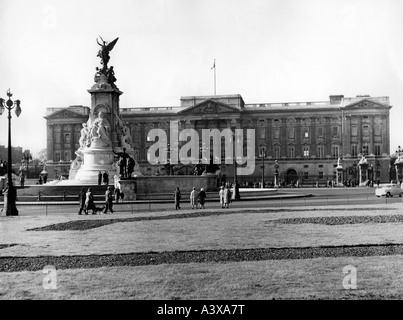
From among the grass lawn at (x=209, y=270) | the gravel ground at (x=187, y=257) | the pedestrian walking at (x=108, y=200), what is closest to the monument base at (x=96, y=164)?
the pedestrian walking at (x=108, y=200)

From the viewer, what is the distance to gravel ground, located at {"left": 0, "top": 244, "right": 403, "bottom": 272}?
12.3 m

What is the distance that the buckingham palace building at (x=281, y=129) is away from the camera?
4321 inches

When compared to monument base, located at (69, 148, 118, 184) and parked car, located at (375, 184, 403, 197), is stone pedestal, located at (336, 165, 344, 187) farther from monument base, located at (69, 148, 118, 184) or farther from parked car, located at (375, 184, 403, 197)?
monument base, located at (69, 148, 118, 184)

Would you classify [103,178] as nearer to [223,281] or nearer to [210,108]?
[223,281]

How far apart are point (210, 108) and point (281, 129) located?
14954mm

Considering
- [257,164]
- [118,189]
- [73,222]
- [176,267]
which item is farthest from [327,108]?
[176,267]

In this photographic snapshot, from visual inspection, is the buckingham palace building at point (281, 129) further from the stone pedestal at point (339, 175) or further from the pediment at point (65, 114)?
the stone pedestal at point (339, 175)

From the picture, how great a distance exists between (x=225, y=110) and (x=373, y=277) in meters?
104

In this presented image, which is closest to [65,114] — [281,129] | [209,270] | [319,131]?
[281,129]

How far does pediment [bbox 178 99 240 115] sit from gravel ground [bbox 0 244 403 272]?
100.0 metres

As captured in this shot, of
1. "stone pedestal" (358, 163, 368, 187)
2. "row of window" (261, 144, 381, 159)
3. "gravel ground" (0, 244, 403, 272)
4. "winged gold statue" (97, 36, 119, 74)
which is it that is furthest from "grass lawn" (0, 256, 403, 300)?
"row of window" (261, 144, 381, 159)

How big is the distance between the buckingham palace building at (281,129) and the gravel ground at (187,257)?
93.2m

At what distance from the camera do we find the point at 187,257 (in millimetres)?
13094

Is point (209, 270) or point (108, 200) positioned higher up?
point (108, 200)
